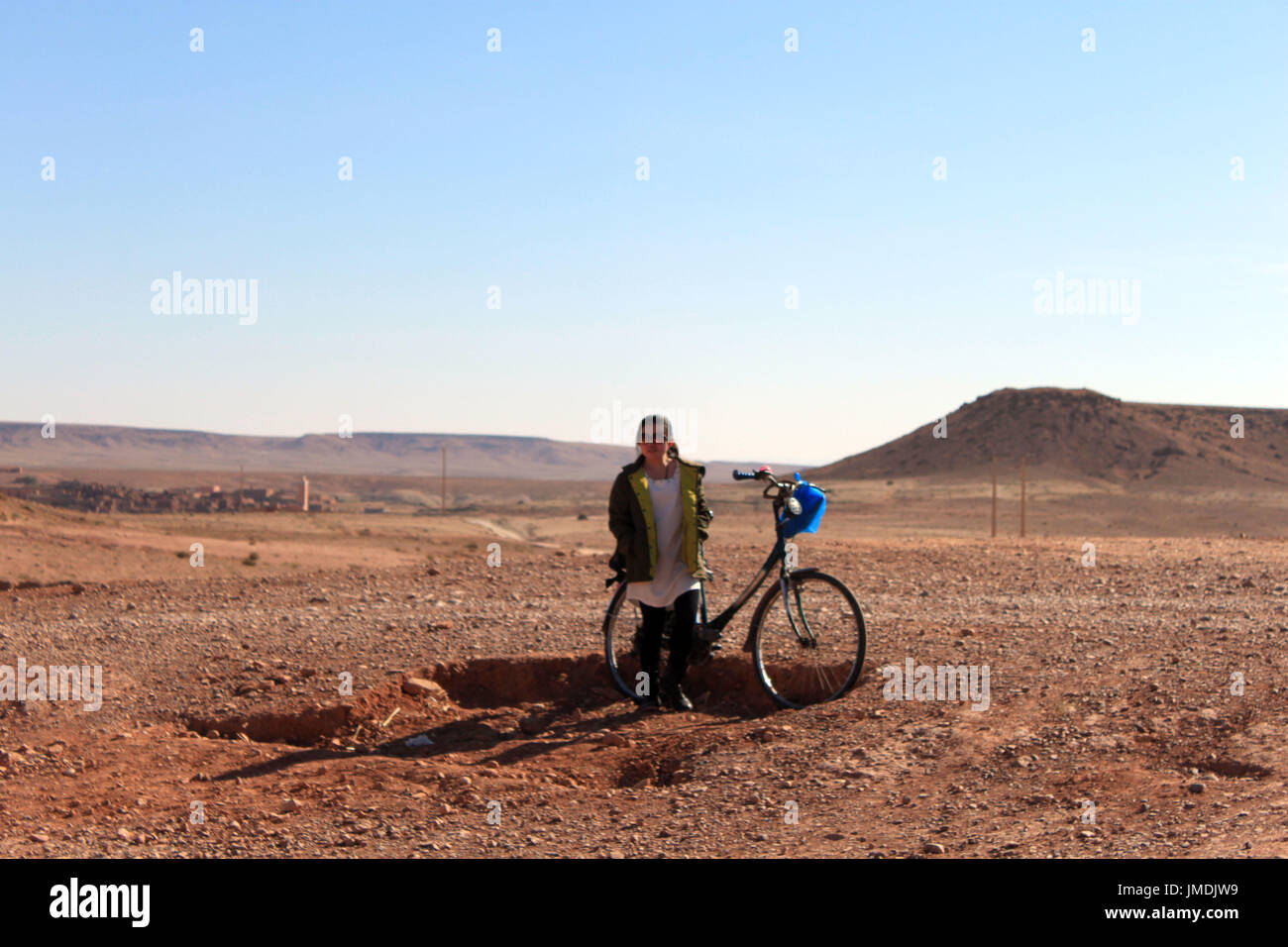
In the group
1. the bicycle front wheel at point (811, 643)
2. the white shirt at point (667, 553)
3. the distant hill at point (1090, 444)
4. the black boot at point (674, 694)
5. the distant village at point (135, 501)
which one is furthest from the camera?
the distant hill at point (1090, 444)

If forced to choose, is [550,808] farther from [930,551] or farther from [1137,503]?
[1137,503]

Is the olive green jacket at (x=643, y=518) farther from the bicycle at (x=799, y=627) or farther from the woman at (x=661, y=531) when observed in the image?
the bicycle at (x=799, y=627)

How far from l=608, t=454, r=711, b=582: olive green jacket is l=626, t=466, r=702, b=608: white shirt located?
66 millimetres

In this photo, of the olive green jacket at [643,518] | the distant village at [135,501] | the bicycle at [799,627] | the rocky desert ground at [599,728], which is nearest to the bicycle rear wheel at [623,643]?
the bicycle at [799,627]

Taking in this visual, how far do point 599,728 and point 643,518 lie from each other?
1.34 m

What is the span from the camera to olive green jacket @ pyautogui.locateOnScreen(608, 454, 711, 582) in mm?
6473

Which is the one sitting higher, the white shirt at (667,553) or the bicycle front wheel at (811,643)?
the white shirt at (667,553)

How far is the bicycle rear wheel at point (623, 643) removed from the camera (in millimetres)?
7250

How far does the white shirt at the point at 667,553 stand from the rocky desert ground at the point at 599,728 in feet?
2.62

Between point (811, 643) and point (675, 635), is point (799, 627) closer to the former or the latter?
point (811, 643)

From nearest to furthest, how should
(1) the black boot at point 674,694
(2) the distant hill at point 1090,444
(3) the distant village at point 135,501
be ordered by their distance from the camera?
(1) the black boot at point 674,694 → (3) the distant village at point 135,501 → (2) the distant hill at point 1090,444

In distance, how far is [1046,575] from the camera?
11320 mm

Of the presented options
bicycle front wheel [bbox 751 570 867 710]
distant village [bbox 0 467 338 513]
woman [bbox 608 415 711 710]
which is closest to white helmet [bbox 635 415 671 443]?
woman [bbox 608 415 711 710]

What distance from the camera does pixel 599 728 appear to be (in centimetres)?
671
